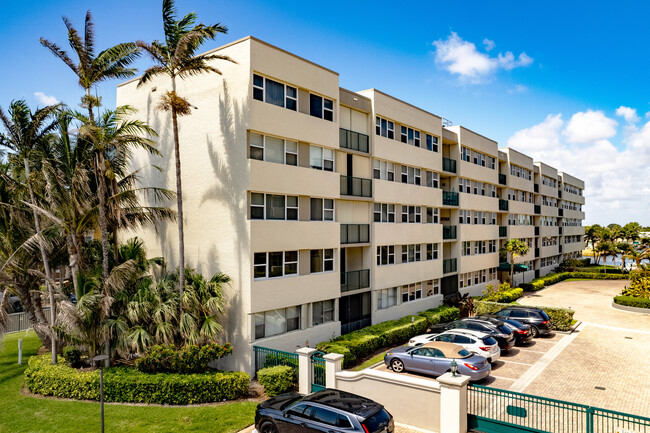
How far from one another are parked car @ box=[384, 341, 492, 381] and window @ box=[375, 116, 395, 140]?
14525 millimetres

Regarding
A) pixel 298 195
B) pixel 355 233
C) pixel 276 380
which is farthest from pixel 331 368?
pixel 355 233

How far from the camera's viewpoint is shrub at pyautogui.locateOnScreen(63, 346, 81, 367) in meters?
18.6

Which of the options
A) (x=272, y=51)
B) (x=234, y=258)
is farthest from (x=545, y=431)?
(x=272, y=51)

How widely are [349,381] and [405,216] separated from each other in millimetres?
16995

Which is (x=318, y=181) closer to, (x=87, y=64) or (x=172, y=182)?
(x=172, y=182)

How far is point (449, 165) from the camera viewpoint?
1414 inches

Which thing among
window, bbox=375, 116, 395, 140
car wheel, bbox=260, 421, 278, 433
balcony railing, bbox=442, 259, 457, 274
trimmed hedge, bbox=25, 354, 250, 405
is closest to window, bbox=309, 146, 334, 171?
window, bbox=375, 116, 395, 140

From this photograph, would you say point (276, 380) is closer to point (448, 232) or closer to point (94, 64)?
point (94, 64)

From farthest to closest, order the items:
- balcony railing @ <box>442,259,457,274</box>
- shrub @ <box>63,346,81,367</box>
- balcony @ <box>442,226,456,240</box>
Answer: balcony @ <box>442,226,456,240</box> < balcony railing @ <box>442,259,457,274</box> < shrub @ <box>63,346,81,367</box>

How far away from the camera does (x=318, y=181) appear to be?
22859 millimetres

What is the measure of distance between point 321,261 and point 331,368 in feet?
26.7

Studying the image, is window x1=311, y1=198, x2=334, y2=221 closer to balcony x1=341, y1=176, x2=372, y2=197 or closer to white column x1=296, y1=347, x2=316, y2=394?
balcony x1=341, y1=176, x2=372, y2=197

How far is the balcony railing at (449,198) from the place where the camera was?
35.7m

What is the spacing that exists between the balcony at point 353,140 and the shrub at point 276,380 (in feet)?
43.8
